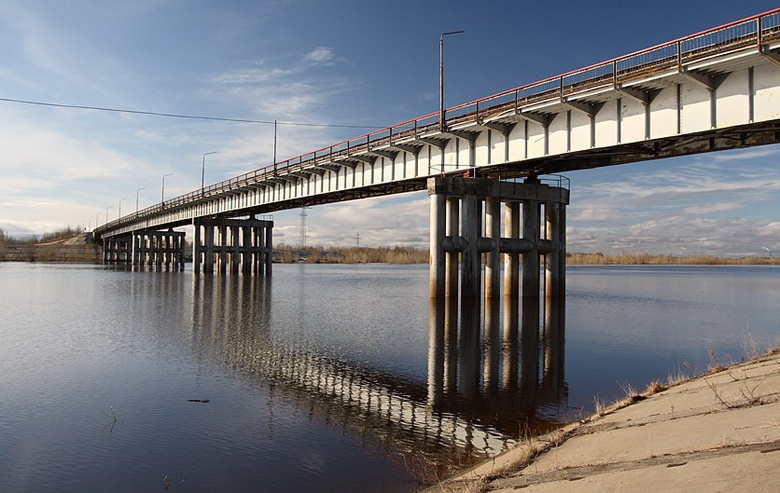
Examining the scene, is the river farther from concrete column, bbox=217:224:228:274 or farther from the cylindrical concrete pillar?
concrete column, bbox=217:224:228:274

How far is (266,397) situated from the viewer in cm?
1352

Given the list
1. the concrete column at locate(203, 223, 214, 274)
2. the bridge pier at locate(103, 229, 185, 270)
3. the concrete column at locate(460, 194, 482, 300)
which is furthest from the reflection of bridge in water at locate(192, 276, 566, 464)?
the bridge pier at locate(103, 229, 185, 270)

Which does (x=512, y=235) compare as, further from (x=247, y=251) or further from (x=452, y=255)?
(x=247, y=251)

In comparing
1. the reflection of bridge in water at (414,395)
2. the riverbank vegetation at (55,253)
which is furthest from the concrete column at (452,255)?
the riverbank vegetation at (55,253)

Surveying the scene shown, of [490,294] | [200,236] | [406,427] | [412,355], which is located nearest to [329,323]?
[412,355]

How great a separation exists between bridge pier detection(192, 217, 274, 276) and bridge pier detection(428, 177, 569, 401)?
176 feet

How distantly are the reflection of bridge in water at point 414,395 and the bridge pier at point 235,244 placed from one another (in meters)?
65.8

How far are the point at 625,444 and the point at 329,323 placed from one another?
21.4m

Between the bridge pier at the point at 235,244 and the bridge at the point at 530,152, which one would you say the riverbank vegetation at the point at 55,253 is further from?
the bridge at the point at 530,152

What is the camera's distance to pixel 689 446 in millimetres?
6891

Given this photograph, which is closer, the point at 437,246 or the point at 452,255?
the point at 437,246

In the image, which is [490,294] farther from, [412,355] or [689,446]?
[689,446]

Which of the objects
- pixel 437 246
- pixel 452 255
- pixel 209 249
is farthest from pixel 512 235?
pixel 209 249

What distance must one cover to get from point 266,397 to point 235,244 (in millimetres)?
76794
